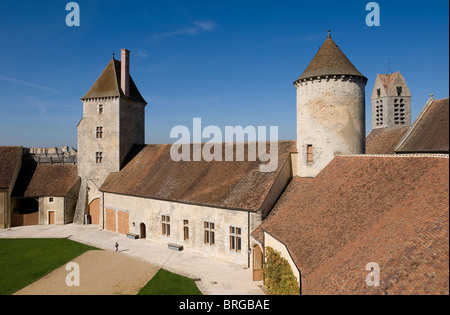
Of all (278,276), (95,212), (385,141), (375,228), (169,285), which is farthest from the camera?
(385,141)

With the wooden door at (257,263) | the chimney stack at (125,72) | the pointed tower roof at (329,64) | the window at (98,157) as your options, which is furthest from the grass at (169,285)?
the chimney stack at (125,72)

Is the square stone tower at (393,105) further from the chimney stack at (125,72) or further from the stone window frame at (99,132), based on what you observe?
the stone window frame at (99,132)

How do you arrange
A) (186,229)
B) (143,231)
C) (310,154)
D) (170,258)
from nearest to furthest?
1. (310,154)
2. (170,258)
3. (186,229)
4. (143,231)

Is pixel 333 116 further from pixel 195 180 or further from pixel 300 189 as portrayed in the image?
pixel 195 180

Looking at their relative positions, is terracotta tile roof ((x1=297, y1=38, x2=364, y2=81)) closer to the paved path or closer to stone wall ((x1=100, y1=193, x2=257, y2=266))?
stone wall ((x1=100, y1=193, x2=257, y2=266))

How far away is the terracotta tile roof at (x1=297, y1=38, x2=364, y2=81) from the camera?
1978 centimetres

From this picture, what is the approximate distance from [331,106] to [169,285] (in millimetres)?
14897

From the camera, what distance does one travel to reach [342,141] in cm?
2000

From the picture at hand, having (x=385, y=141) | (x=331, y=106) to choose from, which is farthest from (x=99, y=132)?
(x=385, y=141)

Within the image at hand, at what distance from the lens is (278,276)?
14695 mm

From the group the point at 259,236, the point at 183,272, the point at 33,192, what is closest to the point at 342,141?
the point at 259,236

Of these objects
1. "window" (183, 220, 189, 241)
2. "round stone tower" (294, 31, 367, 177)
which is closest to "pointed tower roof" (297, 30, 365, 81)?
"round stone tower" (294, 31, 367, 177)
